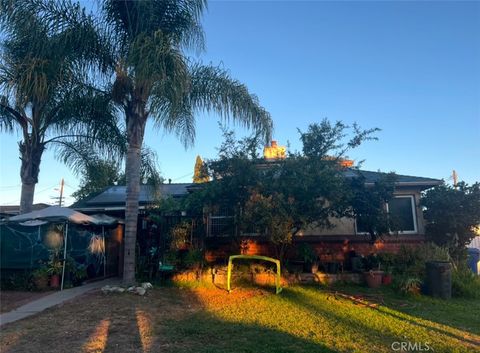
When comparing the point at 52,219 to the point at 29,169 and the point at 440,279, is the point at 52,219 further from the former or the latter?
the point at 440,279

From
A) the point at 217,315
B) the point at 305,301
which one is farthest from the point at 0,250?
the point at 305,301

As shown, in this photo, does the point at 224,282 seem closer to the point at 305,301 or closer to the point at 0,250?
the point at 305,301

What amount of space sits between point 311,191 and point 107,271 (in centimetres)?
853

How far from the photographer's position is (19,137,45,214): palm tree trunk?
12172 millimetres

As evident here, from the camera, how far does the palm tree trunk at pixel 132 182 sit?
1048 centimetres

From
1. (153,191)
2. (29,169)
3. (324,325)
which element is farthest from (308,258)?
(29,169)

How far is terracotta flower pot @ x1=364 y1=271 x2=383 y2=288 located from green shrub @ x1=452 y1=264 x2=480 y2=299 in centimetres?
196

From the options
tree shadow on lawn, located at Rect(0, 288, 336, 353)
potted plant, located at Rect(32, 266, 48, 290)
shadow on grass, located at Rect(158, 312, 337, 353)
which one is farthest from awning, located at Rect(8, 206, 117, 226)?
shadow on grass, located at Rect(158, 312, 337, 353)

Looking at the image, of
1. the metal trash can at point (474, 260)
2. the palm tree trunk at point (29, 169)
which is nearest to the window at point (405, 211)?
the metal trash can at point (474, 260)

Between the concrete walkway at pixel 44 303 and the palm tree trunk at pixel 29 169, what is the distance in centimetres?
346

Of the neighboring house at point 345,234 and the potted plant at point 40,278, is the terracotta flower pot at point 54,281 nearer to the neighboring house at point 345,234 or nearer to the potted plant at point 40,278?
the potted plant at point 40,278

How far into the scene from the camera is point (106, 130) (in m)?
12.2

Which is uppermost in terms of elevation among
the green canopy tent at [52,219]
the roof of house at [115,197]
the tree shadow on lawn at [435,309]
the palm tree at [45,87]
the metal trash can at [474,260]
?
the palm tree at [45,87]

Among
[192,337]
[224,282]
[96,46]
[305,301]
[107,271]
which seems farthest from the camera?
[107,271]
